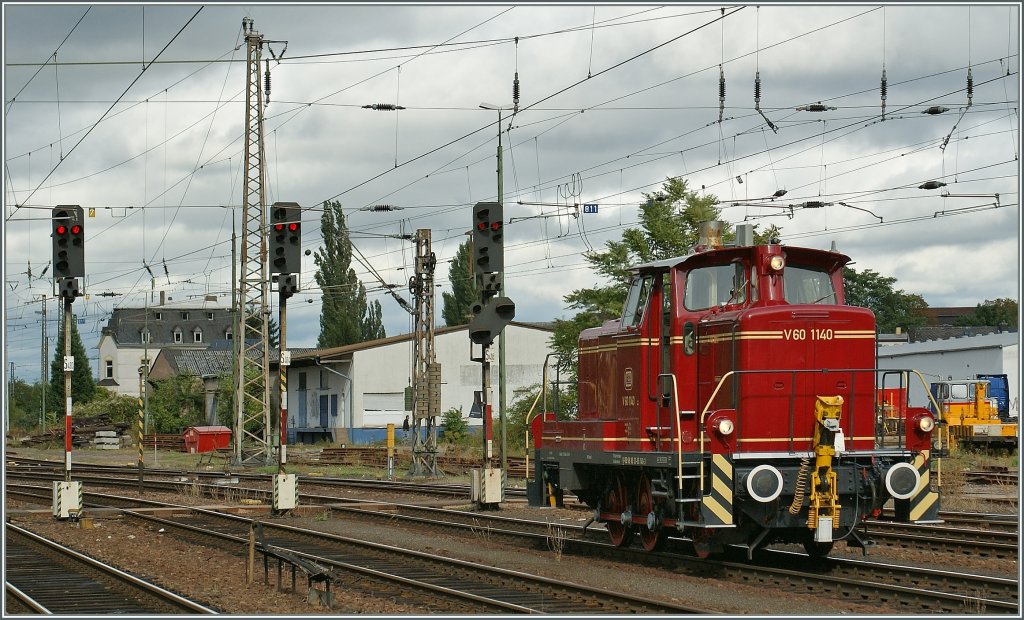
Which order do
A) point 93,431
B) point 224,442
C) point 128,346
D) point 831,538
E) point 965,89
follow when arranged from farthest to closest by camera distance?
point 128,346, point 93,431, point 224,442, point 965,89, point 831,538

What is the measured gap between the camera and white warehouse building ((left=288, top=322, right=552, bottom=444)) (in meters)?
62.6

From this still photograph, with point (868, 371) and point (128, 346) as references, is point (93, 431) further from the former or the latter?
point (868, 371)

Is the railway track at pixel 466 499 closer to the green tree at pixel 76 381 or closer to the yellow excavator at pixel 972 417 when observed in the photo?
the yellow excavator at pixel 972 417

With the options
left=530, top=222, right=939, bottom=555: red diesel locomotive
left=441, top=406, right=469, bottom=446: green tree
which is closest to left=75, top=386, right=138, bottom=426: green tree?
left=441, top=406, right=469, bottom=446: green tree

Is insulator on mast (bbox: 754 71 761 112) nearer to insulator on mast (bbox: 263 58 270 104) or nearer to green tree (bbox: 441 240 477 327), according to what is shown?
insulator on mast (bbox: 263 58 270 104)

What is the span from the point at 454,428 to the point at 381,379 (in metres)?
7.15

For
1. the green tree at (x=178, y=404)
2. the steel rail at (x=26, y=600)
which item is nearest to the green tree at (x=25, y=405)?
the green tree at (x=178, y=404)

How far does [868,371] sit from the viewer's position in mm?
13414

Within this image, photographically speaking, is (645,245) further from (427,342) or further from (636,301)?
(636,301)

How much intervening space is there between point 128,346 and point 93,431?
53.5 metres

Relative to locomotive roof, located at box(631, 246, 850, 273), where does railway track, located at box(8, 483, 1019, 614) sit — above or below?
below

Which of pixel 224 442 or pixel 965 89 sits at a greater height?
pixel 965 89

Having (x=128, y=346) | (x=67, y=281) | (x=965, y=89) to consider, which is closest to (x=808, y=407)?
(x=965, y=89)

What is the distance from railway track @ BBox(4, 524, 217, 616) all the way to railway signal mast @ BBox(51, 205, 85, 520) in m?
4.64
